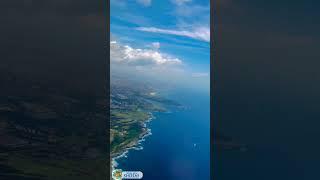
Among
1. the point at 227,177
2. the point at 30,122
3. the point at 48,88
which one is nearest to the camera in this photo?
the point at 227,177

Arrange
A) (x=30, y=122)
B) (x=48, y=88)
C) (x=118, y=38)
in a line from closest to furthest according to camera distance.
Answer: (x=118, y=38), (x=48, y=88), (x=30, y=122)

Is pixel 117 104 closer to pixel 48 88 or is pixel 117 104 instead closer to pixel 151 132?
pixel 151 132

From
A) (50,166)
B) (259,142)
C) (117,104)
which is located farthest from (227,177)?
(50,166)

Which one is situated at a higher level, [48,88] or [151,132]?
[48,88]

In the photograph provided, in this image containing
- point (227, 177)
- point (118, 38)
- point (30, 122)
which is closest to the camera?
point (118, 38)

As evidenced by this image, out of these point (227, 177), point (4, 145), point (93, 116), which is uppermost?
point (93, 116)

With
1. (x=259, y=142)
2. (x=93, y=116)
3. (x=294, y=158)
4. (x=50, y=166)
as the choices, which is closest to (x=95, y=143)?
(x=93, y=116)

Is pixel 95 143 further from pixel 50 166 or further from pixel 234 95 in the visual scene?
pixel 234 95

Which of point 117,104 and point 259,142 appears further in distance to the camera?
point 259,142

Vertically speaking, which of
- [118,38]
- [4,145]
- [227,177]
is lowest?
[227,177]
